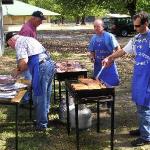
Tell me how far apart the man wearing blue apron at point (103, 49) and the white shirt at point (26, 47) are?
5.68 ft

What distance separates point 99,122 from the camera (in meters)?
8.07

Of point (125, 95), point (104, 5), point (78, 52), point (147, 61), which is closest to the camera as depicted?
point (147, 61)

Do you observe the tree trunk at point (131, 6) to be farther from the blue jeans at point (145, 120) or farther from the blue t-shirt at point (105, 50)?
the blue jeans at point (145, 120)

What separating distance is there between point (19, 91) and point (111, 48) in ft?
8.51

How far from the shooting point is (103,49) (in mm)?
8844

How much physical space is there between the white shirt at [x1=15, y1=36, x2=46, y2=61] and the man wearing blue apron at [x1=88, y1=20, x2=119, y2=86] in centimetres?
173

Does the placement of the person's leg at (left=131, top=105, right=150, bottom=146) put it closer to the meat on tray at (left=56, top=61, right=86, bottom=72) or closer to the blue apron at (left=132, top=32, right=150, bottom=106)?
the blue apron at (left=132, top=32, right=150, bottom=106)

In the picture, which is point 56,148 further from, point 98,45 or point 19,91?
point 98,45

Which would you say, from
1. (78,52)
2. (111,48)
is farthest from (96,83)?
(78,52)

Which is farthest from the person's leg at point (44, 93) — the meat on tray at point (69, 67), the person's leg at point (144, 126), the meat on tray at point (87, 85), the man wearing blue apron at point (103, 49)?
the person's leg at point (144, 126)

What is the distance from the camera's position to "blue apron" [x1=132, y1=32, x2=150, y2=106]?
22.1ft

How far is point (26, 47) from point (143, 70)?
6.34ft

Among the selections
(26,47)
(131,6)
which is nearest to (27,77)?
(26,47)

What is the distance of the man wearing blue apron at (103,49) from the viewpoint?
8.76m
